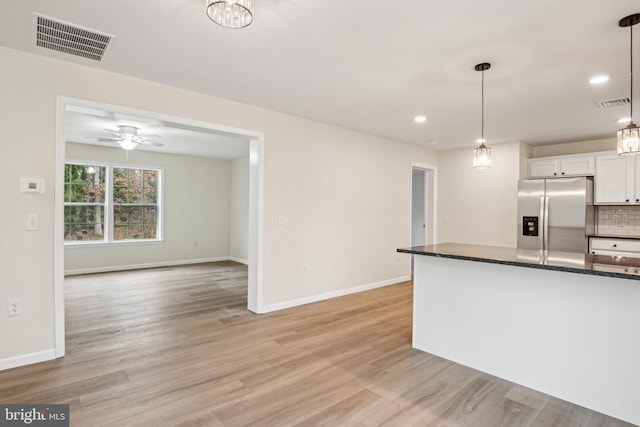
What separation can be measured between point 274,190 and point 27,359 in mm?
2742

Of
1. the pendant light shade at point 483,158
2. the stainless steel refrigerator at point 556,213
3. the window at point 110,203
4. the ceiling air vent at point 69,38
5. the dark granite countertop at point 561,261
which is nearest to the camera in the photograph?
the dark granite countertop at point 561,261

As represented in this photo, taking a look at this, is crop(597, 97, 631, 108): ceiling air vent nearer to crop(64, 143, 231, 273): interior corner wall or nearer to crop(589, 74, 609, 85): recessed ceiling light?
crop(589, 74, 609, 85): recessed ceiling light

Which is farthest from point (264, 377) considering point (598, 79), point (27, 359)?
point (598, 79)

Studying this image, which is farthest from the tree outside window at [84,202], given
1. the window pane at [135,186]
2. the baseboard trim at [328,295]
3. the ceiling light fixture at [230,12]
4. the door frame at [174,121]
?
the ceiling light fixture at [230,12]

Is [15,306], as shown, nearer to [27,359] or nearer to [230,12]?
[27,359]

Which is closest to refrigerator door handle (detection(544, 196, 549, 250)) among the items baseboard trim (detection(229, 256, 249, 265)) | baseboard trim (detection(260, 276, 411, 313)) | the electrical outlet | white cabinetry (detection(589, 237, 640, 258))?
white cabinetry (detection(589, 237, 640, 258))

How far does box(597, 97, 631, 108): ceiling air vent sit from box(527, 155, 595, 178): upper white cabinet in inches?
67.1

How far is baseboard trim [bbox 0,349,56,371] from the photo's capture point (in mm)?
2604

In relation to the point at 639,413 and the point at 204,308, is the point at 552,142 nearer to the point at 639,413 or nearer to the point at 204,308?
the point at 639,413

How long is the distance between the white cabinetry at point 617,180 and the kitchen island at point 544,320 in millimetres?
3289

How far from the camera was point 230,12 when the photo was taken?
175 cm

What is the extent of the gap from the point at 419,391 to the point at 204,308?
2.91 meters

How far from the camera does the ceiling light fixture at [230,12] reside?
5.52ft

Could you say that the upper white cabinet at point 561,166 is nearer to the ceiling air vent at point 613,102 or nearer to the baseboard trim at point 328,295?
the ceiling air vent at point 613,102
